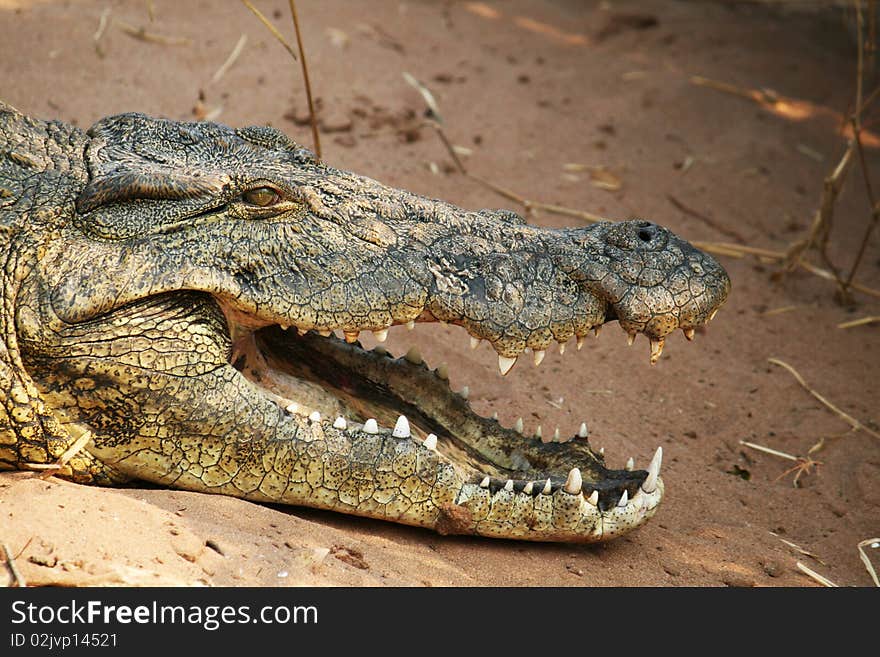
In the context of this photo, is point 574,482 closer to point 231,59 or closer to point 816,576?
point 816,576

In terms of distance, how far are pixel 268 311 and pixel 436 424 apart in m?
0.94

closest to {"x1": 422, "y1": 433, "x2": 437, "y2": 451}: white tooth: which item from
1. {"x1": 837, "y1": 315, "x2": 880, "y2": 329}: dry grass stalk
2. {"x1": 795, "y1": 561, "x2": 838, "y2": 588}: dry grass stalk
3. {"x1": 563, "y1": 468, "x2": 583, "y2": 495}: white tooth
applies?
{"x1": 563, "y1": 468, "x2": 583, "y2": 495}: white tooth

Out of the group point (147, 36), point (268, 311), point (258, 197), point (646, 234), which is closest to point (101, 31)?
point (147, 36)

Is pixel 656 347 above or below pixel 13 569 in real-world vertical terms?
above

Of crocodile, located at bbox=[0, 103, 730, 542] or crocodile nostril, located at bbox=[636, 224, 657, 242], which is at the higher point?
crocodile nostril, located at bbox=[636, 224, 657, 242]

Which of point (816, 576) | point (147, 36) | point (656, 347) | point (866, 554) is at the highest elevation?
point (656, 347)

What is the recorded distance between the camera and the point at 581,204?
7.22m

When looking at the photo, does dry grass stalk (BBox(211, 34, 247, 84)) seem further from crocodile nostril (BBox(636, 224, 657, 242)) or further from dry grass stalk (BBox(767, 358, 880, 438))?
crocodile nostril (BBox(636, 224, 657, 242))

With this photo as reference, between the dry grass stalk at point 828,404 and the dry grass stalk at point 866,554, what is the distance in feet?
3.67

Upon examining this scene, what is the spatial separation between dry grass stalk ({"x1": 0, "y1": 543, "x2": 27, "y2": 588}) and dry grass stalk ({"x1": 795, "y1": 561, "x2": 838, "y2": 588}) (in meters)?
2.83

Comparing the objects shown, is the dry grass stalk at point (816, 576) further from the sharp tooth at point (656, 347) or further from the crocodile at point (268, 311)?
the sharp tooth at point (656, 347)

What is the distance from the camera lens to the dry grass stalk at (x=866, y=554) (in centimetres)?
402

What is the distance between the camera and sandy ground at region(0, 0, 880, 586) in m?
3.52

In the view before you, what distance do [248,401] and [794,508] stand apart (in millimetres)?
2584
